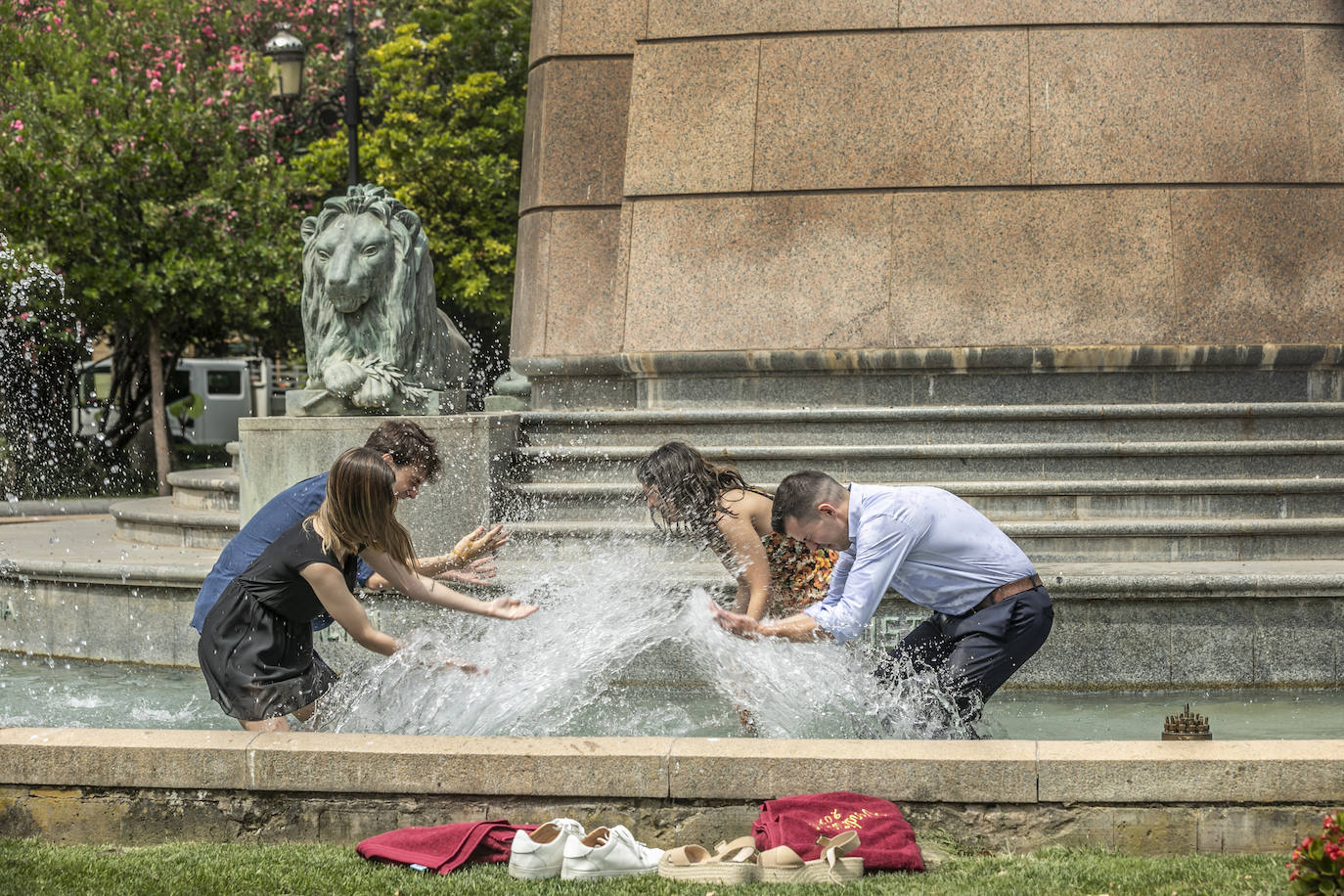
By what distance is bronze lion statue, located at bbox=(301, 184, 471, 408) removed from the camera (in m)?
9.40

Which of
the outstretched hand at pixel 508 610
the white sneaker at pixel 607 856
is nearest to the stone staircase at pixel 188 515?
the outstretched hand at pixel 508 610

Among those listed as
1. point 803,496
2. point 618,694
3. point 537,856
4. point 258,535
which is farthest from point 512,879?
point 618,694

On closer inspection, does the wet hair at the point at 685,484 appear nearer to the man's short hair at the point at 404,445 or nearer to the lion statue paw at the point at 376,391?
the man's short hair at the point at 404,445

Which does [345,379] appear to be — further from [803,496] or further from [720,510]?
[803,496]

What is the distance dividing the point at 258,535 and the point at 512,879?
198cm

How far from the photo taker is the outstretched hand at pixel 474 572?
6.54m

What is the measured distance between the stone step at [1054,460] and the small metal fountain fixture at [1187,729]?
4.11 m

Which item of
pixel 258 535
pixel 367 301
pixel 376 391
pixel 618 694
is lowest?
pixel 618 694

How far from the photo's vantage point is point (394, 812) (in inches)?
199

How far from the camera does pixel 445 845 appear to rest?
480 cm

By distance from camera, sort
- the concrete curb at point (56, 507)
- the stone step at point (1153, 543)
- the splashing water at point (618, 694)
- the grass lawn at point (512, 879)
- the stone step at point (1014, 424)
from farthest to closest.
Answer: the concrete curb at point (56, 507) < the stone step at point (1014, 424) < the stone step at point (1153, 543) < the splashing water at point (618, 694) < the grass lawn at point (512, 879)

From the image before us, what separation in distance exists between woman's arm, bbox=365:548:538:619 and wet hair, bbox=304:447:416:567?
17 centimetres

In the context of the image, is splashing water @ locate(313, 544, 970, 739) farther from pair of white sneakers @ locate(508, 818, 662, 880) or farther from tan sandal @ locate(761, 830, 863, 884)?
pair of white sneakers @ locate(508, 818, 662, 880)

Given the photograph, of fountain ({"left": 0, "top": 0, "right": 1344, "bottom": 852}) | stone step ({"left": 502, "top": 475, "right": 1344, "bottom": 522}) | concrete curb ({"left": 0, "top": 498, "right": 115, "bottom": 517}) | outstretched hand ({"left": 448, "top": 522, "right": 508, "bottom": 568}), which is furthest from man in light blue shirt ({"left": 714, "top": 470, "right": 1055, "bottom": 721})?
concrete curb ({"left": 0, "top": 498, "right": 115, "bottom": 517})
